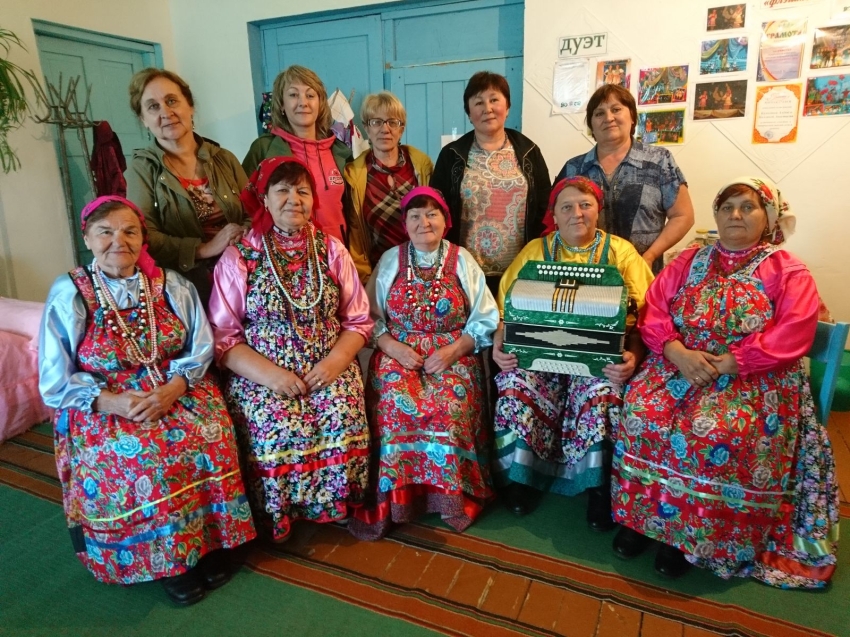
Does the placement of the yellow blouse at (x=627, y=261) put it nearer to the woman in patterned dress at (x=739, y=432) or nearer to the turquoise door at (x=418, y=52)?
the woman in patterned dress at (x=739, y=432)

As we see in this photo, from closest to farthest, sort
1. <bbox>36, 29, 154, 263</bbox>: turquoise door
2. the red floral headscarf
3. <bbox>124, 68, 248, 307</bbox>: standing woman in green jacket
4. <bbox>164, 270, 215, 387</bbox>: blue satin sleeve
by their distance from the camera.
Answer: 1. the red floral headscarf
2. <bbox>164, 270, 215, 387</bbox>: blue satin sleeve
3. <bbox>124, 68, 248, 307</bbox>: standing woman in green jacket
4. <bbox>36, 29, 154, 263</bbox>: turquoise door

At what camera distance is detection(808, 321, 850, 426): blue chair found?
1754 millimetres

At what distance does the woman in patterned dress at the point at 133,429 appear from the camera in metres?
1.72

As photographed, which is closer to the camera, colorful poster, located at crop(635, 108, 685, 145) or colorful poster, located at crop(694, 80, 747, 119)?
colorful poster, located at crop(694, 80, 747, 119)

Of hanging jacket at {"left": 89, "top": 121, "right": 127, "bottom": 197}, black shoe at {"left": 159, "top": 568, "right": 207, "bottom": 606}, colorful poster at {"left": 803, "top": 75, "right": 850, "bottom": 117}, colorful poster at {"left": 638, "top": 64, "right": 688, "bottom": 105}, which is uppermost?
colorful poster at {"left": 638, "top": 64, "right": 688, "bottom": 105}

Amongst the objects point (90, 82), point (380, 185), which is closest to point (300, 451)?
point (380, 185)

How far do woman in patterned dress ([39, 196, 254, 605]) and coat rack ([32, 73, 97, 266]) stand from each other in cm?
256

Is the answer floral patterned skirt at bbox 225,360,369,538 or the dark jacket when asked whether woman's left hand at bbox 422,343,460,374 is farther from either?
the dark jacket

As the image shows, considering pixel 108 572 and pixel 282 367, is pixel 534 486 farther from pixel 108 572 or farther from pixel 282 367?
pixel 108 572

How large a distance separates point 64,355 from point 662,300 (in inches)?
79.3

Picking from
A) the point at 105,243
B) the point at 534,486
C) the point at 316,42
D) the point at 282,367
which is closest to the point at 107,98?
the point at 316,42

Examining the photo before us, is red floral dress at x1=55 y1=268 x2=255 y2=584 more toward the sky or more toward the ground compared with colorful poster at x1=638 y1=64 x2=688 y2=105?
more toward the ground

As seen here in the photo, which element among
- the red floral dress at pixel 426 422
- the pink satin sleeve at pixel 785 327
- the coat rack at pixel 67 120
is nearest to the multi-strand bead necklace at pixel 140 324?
the red floral dress at pixel 426 422

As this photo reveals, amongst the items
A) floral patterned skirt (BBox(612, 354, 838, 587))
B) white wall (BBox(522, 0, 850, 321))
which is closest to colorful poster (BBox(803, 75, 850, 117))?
white wall (BBox(522, 0, 850, 321))
